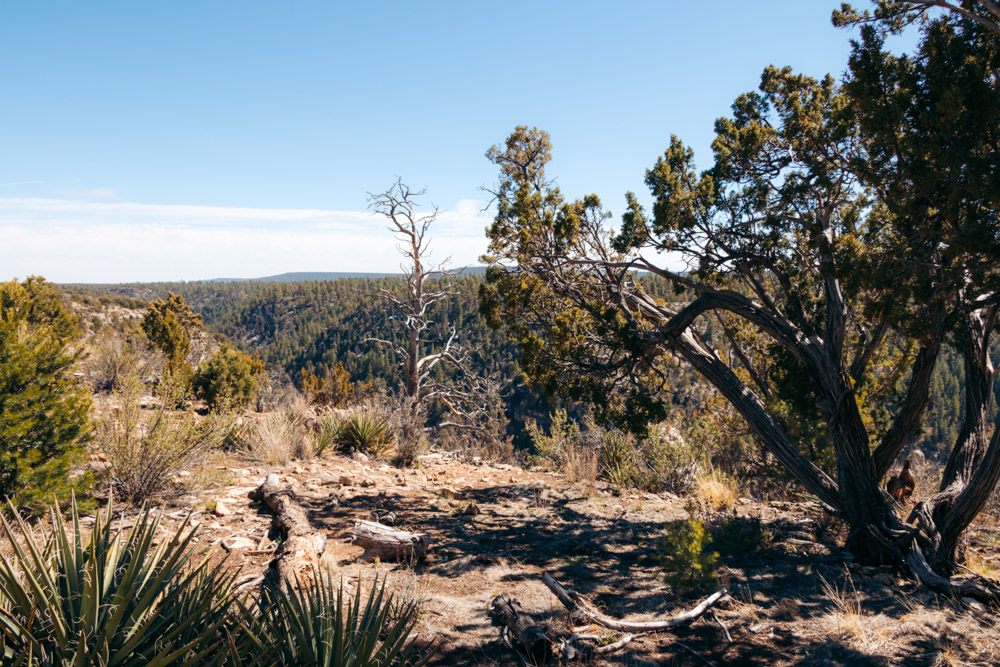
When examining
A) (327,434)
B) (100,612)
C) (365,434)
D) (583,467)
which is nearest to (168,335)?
(327,434)

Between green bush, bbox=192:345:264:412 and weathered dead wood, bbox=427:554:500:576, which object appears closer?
weathered dead wood, bbox=427:554:500:576

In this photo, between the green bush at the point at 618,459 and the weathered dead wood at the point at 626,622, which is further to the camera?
the green bush at the point at 618,459

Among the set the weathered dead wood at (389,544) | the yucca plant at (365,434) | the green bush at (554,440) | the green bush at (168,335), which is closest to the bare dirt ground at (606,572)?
the weathered dead wood at (389,544)

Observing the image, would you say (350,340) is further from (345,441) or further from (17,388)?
(17,388)

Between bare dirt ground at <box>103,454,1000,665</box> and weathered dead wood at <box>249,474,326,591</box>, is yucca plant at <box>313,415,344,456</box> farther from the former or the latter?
weathered dead wood at <box>249,474,326,591</box>

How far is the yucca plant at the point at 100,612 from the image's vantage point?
178 centimetres

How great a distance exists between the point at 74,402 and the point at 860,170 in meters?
7.04

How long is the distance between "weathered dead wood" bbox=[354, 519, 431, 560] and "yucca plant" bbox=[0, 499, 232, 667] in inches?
86.7

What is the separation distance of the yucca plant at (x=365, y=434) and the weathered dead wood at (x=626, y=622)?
5.68 meters

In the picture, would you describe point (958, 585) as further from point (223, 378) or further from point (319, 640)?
point (223, 378)

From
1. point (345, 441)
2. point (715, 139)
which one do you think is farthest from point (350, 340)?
point (715, 139)

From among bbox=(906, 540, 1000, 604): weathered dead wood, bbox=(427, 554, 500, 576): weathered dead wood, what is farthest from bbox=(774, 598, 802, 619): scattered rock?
bbox=(427, 554, 500, 576): weathered dead wood

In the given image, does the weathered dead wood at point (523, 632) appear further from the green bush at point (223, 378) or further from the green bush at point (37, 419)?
the green bush at point (223, 378)

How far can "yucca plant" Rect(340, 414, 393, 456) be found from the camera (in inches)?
363
